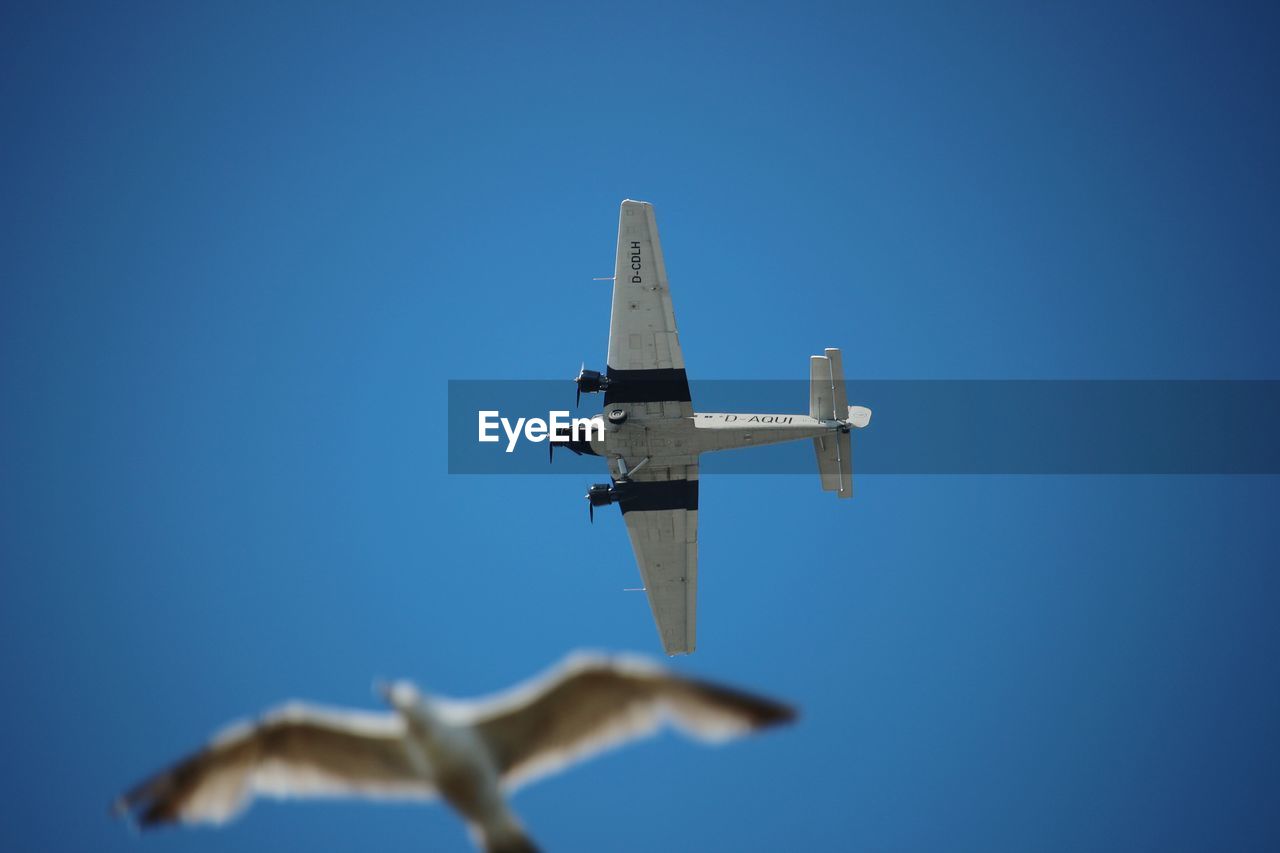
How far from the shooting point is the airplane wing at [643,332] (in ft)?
105

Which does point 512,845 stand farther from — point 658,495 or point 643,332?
point 658,495

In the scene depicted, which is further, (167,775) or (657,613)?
(657,613)

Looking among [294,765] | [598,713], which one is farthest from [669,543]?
[598,713]

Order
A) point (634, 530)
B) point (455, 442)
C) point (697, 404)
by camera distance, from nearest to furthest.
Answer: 1. point (634, 530)
2. point (455, 442)
3. point (697, 404)

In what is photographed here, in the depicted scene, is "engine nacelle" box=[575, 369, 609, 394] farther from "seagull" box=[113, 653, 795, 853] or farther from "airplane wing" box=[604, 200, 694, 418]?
"seagull" box=[113, 653, 795, 853]

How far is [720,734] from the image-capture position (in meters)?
12.5

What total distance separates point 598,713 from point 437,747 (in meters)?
2.36

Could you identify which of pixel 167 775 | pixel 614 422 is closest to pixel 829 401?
pixel 614 422

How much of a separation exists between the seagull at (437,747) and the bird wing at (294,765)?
0.6 inches

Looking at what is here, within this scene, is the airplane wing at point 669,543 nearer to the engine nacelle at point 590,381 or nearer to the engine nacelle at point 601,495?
the engine nacelle at point 601,495

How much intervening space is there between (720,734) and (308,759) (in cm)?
659

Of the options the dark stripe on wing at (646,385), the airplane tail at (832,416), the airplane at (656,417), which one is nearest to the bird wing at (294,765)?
the airplane at (656,417)

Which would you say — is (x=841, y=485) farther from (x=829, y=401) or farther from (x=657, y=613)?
(x=657, y=613)

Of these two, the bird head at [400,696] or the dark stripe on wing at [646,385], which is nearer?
the bird head at [400,696]
